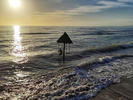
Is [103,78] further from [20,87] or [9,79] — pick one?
[9,79]

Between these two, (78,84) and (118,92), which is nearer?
(118,92)

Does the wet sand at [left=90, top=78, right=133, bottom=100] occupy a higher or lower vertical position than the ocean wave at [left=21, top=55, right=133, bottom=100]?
lower

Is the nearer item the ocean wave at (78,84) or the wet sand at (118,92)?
the wet sand at (118,92)

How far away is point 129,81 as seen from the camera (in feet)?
30.1

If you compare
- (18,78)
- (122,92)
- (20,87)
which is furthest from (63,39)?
(122,92)

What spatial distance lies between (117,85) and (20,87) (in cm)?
580

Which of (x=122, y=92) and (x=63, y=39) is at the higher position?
(x=63, y=39)

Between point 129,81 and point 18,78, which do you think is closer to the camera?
point 129,81

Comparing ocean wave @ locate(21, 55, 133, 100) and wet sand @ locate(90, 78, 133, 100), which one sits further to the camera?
ocean wave @ locate(21, 55, 133, 100)

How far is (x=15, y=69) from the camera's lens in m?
12.4

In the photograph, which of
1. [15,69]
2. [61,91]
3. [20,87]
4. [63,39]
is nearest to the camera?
[61,91]

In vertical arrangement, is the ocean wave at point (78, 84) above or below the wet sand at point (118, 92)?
above

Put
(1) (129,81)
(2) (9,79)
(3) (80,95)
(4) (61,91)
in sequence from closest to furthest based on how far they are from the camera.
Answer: (3) (80,95)
(4) (61,91)
(1) (129,81)
(2) (9,79)

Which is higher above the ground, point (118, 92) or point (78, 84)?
point (78, 84)
